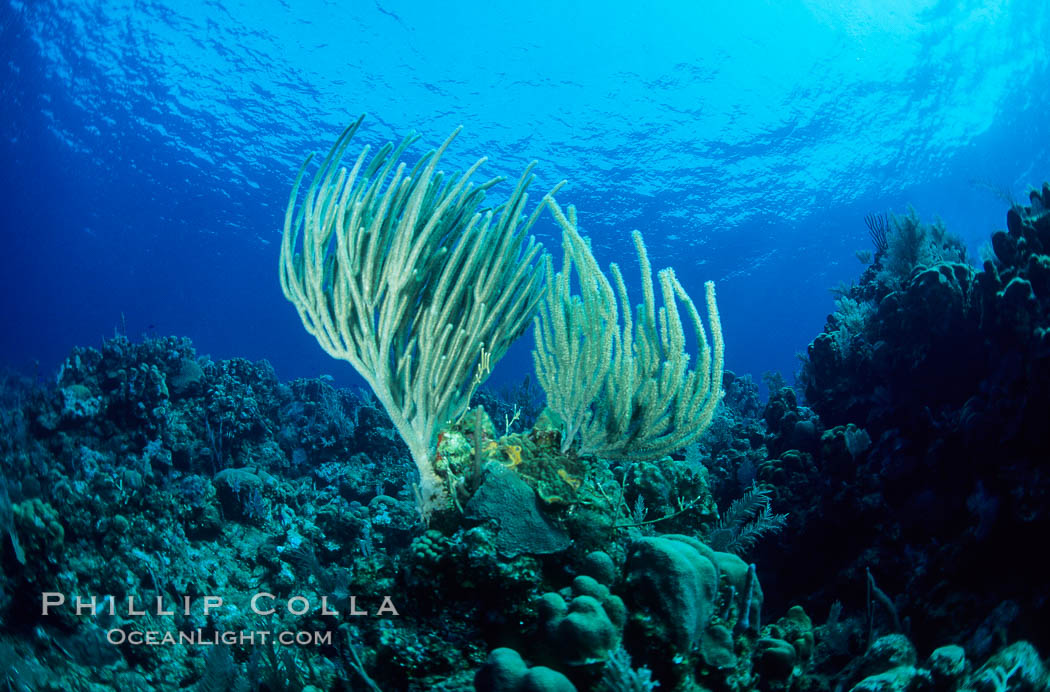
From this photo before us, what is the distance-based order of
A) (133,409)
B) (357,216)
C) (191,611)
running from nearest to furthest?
1. (357,216)
2. (191,611)
3. (133,409)

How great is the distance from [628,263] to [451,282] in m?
38.7

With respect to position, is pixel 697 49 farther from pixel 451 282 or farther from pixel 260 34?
pixel 451 282

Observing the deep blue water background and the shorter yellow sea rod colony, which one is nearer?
the shorter yellow sea rod colony

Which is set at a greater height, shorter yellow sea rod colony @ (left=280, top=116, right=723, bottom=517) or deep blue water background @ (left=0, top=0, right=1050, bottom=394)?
deep blue water background @ (left=0, top=0, right=1050, bottom=394)

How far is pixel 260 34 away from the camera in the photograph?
1962 cm

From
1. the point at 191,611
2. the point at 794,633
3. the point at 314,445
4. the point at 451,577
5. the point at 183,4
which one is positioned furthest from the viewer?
the point at 183,4

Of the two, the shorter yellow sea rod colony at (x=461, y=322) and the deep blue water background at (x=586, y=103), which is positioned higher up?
the deep blue water background at (x=586, y=103)

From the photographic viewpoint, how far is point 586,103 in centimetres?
2214

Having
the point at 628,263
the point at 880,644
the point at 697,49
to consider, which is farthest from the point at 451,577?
the point at 628,263

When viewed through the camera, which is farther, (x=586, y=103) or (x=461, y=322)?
(x=586, y=103)

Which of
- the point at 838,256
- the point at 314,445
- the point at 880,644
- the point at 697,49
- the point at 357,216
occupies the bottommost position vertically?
the point at 880,644

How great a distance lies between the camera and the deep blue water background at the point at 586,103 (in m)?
19.6

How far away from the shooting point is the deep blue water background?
1956 centimetres

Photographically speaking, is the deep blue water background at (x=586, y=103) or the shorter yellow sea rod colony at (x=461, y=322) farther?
the deep blue water background at (x=586, y=103)
